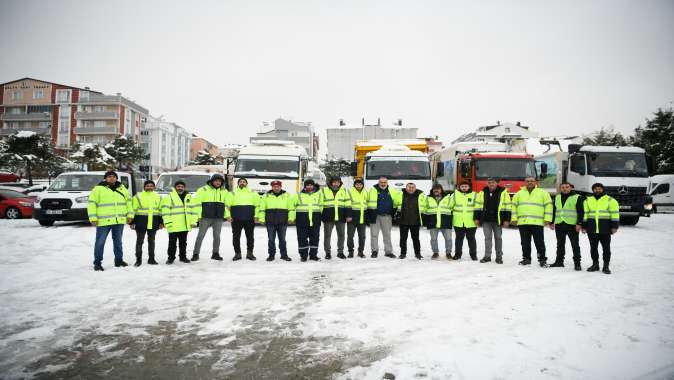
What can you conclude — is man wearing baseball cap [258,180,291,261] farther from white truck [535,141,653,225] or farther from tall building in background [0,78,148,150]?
tall building in background [0,78,148,150]

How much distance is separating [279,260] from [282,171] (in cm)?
657

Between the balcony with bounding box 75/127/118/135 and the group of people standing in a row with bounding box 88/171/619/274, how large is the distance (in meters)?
66.4

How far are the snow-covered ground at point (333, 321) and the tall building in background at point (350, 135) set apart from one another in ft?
94.2

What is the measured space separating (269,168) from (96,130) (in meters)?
63.1

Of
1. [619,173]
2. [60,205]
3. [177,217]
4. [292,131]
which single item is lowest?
[177,217]

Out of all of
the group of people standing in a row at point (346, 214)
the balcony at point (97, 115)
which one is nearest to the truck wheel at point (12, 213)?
the group of people standing in a row at point (346, 214)

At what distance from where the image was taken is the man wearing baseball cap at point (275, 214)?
8.72m

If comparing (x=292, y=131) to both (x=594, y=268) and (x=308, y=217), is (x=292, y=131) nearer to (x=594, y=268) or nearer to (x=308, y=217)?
(x=308, y=217)

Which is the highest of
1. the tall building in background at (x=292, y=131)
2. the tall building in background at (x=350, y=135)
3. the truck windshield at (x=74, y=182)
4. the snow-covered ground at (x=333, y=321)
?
the tall building in background at (x=292, y=131)

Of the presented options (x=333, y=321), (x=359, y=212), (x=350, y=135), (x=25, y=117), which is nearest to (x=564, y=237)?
(x=359, y=212)

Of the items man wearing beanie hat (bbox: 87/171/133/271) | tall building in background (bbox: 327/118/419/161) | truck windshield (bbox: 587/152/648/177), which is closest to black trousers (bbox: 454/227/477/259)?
man wearing beanie hat (bbox: 87/171/133/271)

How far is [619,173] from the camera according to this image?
48.8 ft

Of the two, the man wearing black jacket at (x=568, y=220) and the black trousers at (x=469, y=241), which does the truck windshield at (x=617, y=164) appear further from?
the black trousers at (x=469, y=241)

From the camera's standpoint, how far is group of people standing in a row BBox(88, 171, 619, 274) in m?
7.69
